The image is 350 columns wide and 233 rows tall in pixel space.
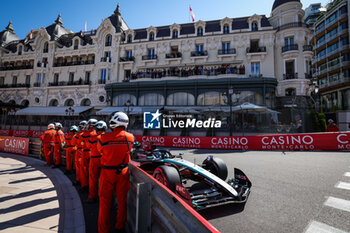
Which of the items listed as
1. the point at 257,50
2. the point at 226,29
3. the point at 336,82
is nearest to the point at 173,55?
the point at 226,29

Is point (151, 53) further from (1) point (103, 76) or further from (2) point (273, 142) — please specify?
(2) point (273, 142)

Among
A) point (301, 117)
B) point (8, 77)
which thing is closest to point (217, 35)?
point (301, 117)

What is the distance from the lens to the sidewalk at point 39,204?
276 cm

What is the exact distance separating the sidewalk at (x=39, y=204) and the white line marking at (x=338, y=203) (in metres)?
4.47

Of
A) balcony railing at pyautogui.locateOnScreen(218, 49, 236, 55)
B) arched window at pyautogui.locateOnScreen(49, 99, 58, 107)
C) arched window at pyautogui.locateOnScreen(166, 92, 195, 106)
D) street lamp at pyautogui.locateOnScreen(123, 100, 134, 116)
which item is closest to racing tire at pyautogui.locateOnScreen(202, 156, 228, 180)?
street lamp at pyautogui.locateOnScreen(123, 100, 134, 116)

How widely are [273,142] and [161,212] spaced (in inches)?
432

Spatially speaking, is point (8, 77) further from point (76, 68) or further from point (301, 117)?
point (301, 117)

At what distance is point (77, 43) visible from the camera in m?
28.8

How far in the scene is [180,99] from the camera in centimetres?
2166

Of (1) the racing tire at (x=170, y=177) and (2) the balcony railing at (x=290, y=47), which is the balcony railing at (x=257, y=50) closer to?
(2) the balcony railing at (x=290, y=47)

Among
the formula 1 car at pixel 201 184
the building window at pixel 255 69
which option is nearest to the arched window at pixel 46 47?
the building window at pixel 255 69

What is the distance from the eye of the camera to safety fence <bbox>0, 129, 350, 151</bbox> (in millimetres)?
9539

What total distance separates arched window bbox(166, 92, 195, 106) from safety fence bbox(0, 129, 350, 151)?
8.95 meters

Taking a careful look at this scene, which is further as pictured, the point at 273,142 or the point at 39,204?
the point at 273,142
